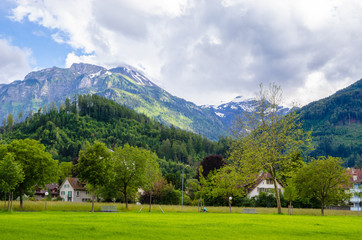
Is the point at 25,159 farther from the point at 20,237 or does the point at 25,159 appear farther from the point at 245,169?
the point at 20,237

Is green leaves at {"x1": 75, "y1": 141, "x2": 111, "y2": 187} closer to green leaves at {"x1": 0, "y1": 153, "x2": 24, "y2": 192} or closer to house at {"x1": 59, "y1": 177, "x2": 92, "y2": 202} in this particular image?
green leaves at {"x1": 0, "y1": 153, "x2": 24, "y2": 192}

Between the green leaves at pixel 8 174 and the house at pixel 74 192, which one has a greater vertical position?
the green leaves at pixel 8 174

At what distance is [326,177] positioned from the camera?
57344 mm

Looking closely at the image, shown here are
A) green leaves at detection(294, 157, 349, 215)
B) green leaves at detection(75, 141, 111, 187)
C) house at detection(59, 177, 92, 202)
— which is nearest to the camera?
green leaves at detection(294, 157, 349, 215)

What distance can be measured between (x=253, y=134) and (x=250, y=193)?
5891 cm

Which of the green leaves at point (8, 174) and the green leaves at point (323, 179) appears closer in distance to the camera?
the green leaves at point (8, 174)

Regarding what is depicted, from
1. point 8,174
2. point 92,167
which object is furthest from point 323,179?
point 8,174

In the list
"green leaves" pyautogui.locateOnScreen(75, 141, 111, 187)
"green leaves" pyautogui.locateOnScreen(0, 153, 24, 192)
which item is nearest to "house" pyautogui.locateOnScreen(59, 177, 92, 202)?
"green leaves" pyautogui.locateOnScreen(75, 141, 111, 187)

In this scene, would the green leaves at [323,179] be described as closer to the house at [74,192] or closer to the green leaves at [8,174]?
the green leaves at [8,174]

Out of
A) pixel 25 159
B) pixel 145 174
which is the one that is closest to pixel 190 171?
pixel 145 174

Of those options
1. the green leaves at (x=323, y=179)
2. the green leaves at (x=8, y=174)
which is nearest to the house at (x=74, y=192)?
the green leaves at (x=8, y=174)

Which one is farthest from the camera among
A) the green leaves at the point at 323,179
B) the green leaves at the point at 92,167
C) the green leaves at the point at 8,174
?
the green leaves at the point at 92,167

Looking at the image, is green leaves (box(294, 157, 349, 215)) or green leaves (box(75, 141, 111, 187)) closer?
green leaves (box(294, 157, 349, 215))

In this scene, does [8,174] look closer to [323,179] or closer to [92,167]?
[92,167]
